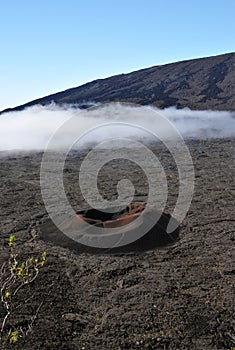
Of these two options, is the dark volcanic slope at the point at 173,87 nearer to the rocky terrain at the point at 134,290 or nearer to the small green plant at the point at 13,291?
the rocky terrain at the point at 134,290

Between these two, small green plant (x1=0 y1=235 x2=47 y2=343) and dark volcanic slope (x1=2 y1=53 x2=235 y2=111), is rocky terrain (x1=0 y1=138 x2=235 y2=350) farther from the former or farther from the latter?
dark volcanic slope (x1=2 y1=53 x2=235 y2=111)

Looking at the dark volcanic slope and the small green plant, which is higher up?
the dark volcanic slope

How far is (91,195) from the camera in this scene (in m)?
11.4

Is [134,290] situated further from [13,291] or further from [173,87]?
[173,87]

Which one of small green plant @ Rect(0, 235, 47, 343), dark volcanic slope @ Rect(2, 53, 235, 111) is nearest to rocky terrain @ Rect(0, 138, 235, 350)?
small green plant @ Rect(0, 235, 47, 343)

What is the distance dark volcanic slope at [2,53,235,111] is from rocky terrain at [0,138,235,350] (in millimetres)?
23798

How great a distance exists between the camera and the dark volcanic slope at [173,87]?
114 ft

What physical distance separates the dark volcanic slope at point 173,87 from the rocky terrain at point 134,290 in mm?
23798

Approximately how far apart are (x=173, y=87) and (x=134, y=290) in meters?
37.4

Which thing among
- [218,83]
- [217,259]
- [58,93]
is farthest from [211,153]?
[58,93]

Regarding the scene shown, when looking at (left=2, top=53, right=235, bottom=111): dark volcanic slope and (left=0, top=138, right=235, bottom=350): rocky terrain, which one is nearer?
(left=0, top=138, right=235, bottom=350): rocky terrain

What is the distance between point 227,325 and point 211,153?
12965 mm

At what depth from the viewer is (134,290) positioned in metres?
6.14

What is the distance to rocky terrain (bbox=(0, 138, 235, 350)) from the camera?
16.3 feet
